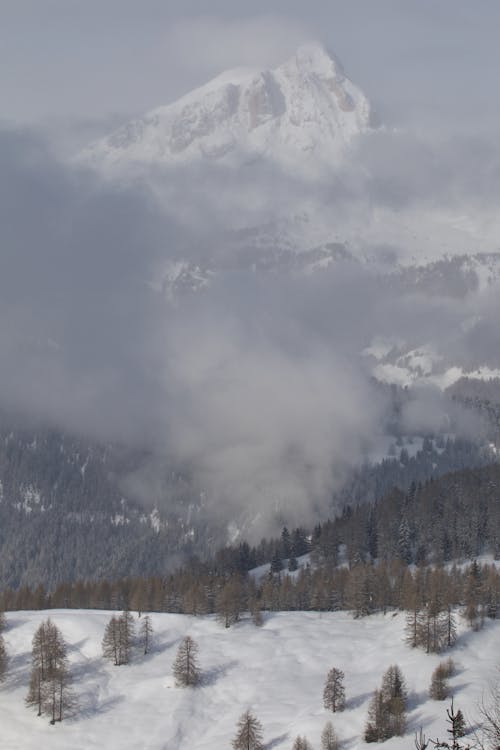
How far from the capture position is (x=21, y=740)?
420 ft

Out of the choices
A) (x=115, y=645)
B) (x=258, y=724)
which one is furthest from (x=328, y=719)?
(x=115, y=645)

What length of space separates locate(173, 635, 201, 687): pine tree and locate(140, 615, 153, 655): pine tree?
11.1 meters

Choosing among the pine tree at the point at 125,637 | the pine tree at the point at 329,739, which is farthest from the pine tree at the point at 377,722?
the pine tree at the point at 125,637

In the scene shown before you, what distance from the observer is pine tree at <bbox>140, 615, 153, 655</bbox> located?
152 m

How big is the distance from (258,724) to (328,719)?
10067mm

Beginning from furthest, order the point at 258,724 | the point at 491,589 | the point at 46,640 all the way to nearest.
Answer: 1. the point at 491,589
2. the point at 46,640
3. the point at 258,724

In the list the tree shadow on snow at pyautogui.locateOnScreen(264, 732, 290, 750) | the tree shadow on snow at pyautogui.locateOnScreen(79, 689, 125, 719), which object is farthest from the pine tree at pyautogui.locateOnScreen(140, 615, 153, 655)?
the tree shadow on snow at pyautogui.locateOnScreen(264, 732, 290, 750)

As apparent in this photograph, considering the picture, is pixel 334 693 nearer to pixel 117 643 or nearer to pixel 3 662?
pixel 117 643

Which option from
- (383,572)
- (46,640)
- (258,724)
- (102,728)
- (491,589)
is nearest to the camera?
(258,724)

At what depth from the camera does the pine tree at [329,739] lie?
11569 cm

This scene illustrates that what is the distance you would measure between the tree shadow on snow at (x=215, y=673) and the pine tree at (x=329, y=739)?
29.2m

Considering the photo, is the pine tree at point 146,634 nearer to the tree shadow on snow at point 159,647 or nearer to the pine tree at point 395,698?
the tree shadow on snow at point 159,647

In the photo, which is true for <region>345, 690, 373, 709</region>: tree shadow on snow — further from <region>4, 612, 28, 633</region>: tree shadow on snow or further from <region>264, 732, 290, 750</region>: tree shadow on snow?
<region>4, 612, 28, 633</region>: tree shadow on snow

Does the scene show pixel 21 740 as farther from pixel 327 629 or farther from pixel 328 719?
pixel 327 629
